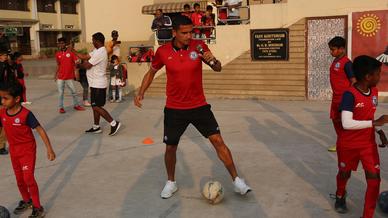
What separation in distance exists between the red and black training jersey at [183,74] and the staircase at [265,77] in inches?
303

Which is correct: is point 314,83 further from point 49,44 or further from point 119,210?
point 49,44

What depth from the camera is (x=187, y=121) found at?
4.99 meters

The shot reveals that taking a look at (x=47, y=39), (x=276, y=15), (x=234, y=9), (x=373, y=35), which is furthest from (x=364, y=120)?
(x=47, y=39)

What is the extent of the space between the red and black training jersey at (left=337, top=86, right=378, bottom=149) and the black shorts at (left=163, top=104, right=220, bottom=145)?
149cm

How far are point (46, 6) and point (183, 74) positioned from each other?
54170 millimetres

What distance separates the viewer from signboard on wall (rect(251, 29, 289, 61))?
Answer: 40.1 feet

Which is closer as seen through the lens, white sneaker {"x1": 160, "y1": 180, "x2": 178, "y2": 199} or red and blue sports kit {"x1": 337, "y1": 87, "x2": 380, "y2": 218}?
red and blue sports kit {"x1": 337, "y1": 87, "x2": 380, "y2": 218}

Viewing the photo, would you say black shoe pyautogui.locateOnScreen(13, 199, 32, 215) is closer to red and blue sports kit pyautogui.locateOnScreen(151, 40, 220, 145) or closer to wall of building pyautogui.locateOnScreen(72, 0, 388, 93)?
red and blue sports kit pyautogui.locateOnScreen(151, 40, 220, 145)

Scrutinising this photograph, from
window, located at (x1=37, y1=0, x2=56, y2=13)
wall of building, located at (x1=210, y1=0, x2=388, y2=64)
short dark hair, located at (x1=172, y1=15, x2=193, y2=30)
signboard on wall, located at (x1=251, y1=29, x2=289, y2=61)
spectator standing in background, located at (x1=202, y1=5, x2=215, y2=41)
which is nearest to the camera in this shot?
short dark hair, located at (x1=172, y1=15, x2=193, y2=30)

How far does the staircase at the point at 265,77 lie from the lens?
1211 centimetres

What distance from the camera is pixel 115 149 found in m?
7.49

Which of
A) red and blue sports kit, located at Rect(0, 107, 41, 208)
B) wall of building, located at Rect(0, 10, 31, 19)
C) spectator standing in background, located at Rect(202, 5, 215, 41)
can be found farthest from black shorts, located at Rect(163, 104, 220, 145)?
wall of building, located at Rect(0, 10, 31, 19)

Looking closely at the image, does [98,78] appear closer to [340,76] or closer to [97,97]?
[97,97]

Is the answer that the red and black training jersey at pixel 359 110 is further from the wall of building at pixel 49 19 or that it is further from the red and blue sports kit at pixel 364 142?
the wall of building at pixel 49 19
